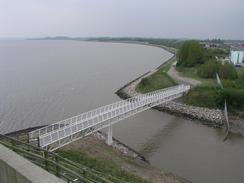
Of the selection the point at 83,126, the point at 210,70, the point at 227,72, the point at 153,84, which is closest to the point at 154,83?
the point at 153,84

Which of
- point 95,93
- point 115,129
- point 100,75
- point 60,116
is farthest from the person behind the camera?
point 100,75

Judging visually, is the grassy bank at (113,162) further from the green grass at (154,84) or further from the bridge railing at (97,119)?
the green grass at (154,84)

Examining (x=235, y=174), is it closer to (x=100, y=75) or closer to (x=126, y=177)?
(x=126, y=177)

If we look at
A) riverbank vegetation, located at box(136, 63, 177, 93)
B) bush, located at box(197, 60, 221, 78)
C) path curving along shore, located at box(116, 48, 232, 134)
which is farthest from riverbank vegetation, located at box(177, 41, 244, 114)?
riverbank vegetation, located at box(136, 63, 177, 93)

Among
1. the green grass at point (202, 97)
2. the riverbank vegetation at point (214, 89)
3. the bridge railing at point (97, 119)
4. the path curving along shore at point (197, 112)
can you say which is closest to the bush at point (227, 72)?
the riverbank vegetation at point (214, 89)

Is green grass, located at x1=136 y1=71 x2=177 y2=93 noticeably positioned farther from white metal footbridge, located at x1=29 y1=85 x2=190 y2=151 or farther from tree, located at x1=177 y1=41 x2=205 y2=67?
tree, located at x1=177 y1=41 x2=205 y2=67

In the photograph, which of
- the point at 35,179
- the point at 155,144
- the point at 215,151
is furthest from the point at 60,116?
the point at 35,179
